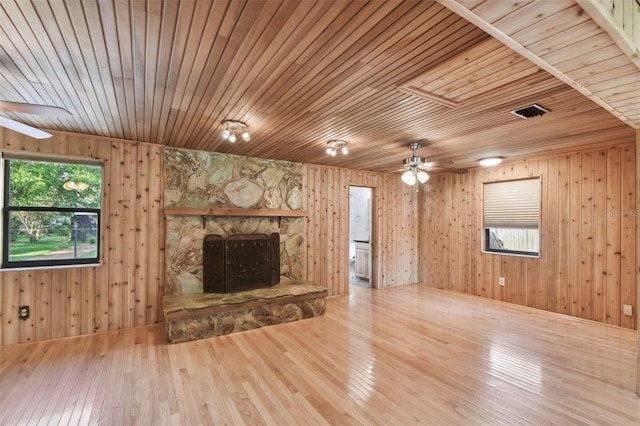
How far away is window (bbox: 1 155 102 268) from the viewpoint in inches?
133

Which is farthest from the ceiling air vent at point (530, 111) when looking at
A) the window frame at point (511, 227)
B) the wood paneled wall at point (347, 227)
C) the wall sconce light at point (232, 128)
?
the wood paneled wall at point (347, 227)

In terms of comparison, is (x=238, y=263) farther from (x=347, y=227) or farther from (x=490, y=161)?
(x=490, y=161)

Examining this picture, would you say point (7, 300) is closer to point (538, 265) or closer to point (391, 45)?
point (391, 45)

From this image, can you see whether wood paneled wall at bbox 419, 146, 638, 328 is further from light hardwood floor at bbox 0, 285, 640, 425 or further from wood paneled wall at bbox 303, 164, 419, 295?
wood paneled wall at bbox 303, 164, 419, 295

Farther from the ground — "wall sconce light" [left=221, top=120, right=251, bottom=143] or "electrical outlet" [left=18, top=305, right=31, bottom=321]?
"wall sconce light" [left=221, top=120, right=251, bottom=143]

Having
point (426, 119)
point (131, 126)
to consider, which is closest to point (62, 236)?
point (131, 126)

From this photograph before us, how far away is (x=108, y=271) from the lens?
3746 mm

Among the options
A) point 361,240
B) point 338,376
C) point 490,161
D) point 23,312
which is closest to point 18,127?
point 23,312

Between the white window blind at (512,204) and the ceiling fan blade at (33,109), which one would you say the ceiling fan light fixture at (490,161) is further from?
the ceiling fan blade at (33,109)

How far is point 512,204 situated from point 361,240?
331 centimetres

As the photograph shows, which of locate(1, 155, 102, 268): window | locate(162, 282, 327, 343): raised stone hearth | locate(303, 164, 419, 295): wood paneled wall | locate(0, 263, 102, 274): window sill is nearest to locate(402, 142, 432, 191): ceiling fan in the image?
locate(303, 164, 419, 295): wood paneled wall

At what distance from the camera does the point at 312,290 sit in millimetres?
4348

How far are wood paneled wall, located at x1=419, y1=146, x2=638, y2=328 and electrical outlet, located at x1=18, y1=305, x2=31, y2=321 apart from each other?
264 inches

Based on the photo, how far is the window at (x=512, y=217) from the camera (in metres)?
4.75
